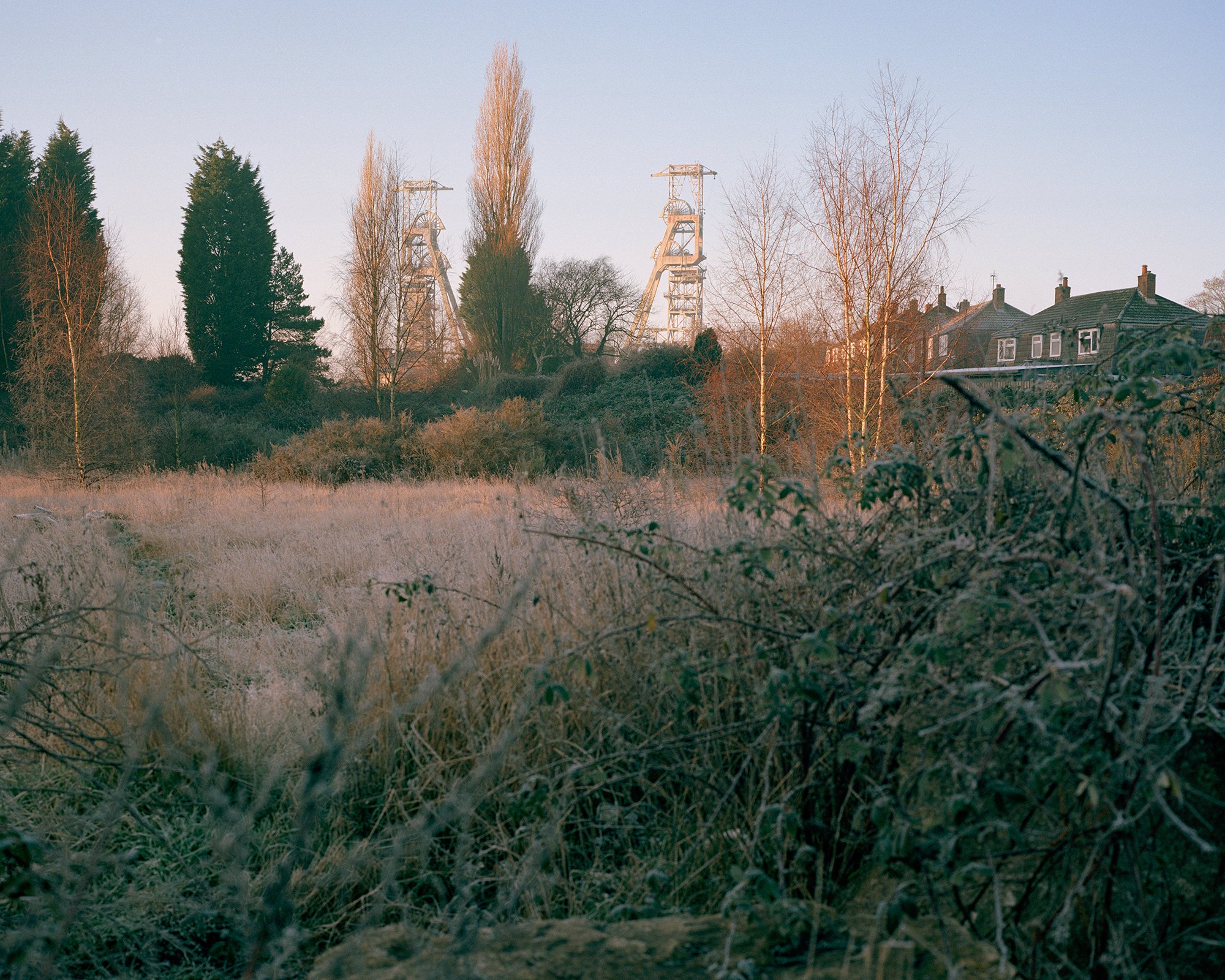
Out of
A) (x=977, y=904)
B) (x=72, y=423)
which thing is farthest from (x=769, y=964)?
(x=72, y=423)

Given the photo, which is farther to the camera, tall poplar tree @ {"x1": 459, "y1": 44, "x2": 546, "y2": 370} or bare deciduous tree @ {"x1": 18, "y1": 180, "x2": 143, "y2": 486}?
tall poplar tree @ {"x1": 459, "y1": 44, "x2": 546, "y2": 370}

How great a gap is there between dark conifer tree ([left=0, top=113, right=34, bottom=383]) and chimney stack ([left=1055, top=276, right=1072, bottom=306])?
118ft

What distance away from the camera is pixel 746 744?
2387mm

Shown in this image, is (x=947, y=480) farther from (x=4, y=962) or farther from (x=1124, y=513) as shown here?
(x=4, y=962)

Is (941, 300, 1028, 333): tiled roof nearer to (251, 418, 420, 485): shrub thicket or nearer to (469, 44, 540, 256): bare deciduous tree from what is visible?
(469, 44, 540, 256): bare deciduous tree

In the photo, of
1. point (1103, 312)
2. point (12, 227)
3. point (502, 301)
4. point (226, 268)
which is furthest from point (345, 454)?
point (1103, 312)

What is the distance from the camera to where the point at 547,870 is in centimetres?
227

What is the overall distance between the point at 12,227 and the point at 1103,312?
35.3 meters

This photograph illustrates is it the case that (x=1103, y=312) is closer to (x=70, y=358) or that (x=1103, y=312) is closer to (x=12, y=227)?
(x=70, y=358)

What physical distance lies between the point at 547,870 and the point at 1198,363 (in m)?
2.17

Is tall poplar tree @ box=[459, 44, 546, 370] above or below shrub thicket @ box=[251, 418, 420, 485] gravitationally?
above

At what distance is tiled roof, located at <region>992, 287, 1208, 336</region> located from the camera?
2880 centimetres

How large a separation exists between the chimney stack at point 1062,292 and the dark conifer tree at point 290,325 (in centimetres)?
2899

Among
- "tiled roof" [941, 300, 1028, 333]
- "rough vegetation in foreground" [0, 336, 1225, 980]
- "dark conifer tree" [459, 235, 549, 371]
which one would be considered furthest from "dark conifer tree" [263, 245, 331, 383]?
"tiled roof" [941, 300, 1028, 333]
